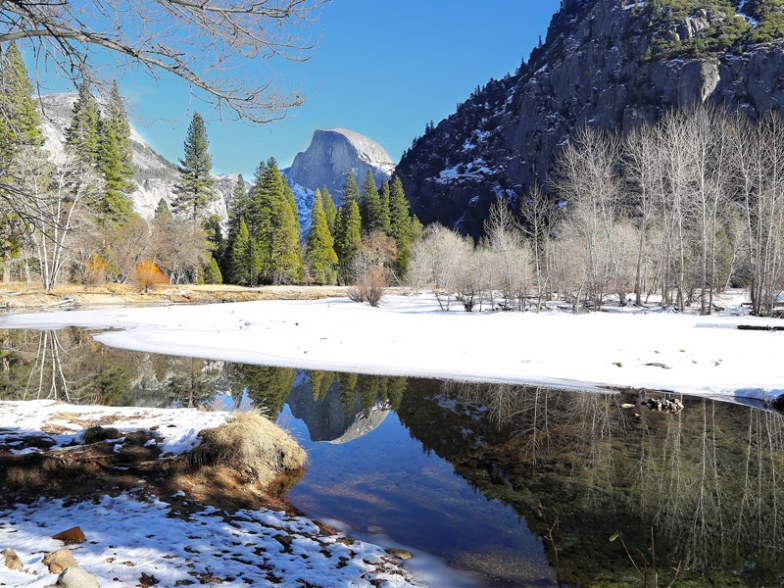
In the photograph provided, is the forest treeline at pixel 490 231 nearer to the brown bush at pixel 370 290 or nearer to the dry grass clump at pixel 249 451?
the brown bush at pixel 370 290

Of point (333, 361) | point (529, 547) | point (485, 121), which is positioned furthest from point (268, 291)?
point (485, 121)

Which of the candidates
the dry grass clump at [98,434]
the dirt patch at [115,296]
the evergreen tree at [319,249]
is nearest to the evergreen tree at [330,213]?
the evergreen tree at [319,249]

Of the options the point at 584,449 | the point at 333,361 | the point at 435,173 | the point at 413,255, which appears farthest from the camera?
the point at 435,173

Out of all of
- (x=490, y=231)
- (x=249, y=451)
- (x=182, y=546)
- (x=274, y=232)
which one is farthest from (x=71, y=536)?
(x=274, y=232)

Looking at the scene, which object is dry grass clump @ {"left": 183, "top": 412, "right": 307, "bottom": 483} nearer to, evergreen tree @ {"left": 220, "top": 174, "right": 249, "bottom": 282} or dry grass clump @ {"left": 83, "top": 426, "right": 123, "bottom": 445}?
dry grass clump @ {"left": 83, "top": 426, "right": 123, "bottom": 445}

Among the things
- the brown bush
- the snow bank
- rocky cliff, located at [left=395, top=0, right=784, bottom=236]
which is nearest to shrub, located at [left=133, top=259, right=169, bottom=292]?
the brown bush

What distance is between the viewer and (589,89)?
99.8 metres

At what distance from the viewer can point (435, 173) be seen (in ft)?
443

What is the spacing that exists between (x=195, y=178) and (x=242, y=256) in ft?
33.3

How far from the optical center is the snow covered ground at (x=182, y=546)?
296cm

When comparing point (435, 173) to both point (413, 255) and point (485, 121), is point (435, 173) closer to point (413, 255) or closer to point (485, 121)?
point (485, 121)

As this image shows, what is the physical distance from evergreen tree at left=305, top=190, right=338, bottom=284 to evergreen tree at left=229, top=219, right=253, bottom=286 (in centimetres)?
779

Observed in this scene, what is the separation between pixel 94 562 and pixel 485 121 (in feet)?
486

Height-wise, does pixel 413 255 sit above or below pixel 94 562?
above
